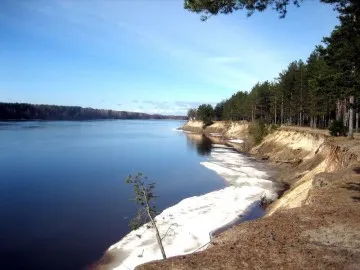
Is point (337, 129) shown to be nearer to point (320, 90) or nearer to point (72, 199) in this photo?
point (320, 90)

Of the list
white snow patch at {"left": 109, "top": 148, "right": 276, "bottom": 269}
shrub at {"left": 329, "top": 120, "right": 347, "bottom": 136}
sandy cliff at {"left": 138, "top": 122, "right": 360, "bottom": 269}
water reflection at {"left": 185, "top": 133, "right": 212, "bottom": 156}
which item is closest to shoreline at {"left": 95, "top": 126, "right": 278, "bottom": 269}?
white snow patch at {"left": 109, "top": 148, "right": 276, "bottom": 269}

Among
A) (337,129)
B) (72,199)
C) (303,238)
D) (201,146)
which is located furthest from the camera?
(201,146)

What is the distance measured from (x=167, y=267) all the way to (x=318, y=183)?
15210 millimetres

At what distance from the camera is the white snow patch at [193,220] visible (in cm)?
2133

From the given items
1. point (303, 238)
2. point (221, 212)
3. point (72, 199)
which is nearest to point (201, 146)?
point (72, 199)

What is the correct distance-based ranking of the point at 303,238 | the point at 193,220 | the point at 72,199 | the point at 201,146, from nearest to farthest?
the point at 303,238
the point at 193,220
the point at 72,199
the point at 201,146

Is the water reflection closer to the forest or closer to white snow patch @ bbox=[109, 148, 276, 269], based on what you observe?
the forest

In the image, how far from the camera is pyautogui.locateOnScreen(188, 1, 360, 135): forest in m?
21.2

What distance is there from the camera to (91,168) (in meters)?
52.5

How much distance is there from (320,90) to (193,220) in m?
13.0

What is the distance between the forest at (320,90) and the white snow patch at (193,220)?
10989 mm

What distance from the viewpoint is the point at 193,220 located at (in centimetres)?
2705

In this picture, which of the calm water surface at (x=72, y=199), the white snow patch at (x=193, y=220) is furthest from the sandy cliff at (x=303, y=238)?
the calm water surface at (x=72, y=199)

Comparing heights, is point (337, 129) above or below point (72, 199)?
above
